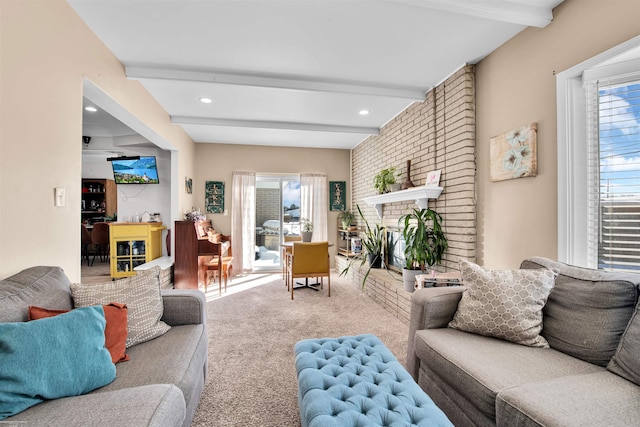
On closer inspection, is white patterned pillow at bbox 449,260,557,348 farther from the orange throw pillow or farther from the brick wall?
the orange throw pillow

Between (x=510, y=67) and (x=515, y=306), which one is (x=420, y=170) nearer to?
(x=510, y=67)

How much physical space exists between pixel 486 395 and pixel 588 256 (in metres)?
1.30

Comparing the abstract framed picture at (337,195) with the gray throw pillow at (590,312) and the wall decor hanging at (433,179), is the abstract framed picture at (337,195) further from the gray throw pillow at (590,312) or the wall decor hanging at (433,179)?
the gray throw pillow at (590,312)

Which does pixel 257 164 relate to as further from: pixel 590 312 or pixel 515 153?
pixel 590 312

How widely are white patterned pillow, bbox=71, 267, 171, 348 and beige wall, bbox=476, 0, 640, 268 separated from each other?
2.58 metres

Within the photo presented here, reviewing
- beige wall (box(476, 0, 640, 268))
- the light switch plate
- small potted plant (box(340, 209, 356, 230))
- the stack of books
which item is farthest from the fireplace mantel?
the light switch plate

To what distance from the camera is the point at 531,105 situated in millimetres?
2107

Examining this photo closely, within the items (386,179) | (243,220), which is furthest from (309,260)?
(243,220)

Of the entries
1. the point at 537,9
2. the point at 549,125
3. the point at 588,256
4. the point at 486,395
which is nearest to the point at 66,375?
the point at 486,395

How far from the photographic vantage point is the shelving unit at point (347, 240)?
5.22 m

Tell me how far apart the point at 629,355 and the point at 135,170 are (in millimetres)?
5433

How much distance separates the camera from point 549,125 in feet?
6.48

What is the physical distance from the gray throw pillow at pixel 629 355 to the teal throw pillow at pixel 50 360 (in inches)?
84.7

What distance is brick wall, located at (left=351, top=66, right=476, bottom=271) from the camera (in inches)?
103
